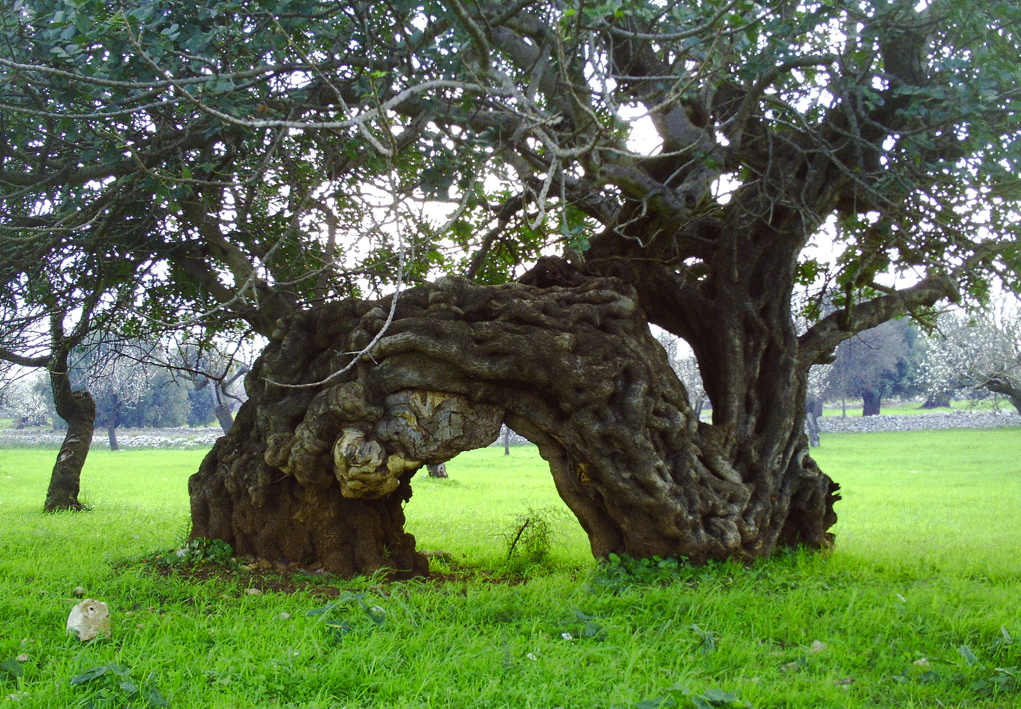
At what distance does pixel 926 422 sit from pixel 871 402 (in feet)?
36.7

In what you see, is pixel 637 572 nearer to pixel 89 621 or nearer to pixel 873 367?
pixel 89 621

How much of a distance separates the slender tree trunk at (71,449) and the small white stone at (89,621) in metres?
7.52

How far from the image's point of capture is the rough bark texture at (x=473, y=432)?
19.5 feet

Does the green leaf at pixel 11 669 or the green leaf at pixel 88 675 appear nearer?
the green leaf at pixel 88 675

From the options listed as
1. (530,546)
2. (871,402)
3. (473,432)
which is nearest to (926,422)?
(871,402)

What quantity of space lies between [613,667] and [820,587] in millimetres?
2555

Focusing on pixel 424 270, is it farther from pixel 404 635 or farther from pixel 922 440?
pixel 922 440

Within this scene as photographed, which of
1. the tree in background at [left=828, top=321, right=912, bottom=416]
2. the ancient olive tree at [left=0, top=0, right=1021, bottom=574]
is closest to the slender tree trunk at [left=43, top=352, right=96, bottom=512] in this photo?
the ancient olive tree at [left=0, top=0, right=1021, bottom=574]

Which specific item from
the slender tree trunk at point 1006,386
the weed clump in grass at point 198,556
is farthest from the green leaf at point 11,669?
the slender tree trunk at point 1006,386

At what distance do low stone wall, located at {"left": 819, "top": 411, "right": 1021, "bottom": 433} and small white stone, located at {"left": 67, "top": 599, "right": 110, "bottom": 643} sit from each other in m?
40.0

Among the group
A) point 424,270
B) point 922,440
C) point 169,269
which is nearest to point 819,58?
point 424,270

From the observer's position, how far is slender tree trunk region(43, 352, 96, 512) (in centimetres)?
1112

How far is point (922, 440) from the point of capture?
105 feet

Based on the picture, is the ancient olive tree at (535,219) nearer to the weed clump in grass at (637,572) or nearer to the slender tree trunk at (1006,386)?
the weed clump in grass at (637,572)
